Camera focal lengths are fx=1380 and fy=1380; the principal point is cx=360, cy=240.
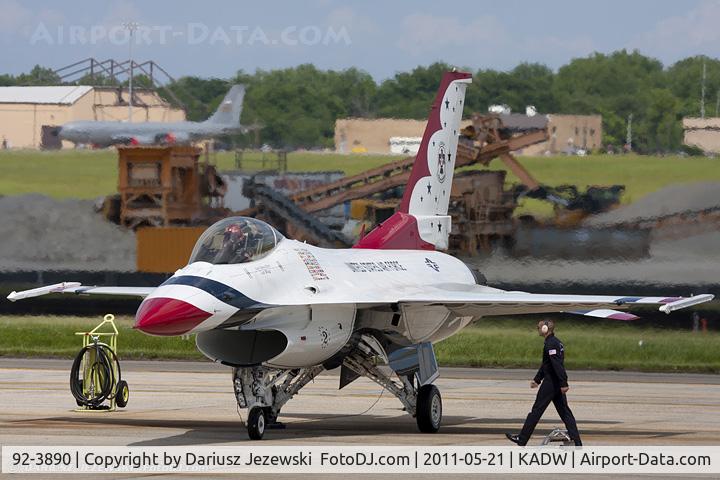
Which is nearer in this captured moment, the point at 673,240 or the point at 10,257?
the point at 673,240

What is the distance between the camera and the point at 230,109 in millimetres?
45969

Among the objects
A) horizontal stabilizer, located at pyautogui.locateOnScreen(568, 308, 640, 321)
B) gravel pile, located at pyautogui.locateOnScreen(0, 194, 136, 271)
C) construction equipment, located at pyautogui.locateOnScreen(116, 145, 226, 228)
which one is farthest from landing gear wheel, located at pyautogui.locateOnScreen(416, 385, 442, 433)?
gravel pile, located at pyautogui.locateOnScreen(0, 194, 136, 271)

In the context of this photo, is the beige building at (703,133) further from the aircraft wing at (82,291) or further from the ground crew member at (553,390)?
the ground crew member at (553,390)

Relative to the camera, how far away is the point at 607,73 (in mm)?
46625

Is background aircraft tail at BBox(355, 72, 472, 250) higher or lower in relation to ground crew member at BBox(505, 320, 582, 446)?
higher

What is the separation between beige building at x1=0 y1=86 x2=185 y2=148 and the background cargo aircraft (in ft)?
1.85

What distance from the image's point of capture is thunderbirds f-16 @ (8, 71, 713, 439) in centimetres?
1903

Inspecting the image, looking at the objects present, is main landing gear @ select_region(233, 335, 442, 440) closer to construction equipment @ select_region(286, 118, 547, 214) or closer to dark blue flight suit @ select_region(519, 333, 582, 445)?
dark blue flight suit @ select_region(519, 333, 582, 445)

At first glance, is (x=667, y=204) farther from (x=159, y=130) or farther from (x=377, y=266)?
(x=377, y=266)

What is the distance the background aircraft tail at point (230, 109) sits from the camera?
45.2 meters

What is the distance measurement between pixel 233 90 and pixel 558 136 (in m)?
11.3

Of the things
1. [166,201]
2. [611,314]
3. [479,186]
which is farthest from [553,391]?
[166,201]

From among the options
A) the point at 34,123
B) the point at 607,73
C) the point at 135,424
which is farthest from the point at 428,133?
the point at 34,123

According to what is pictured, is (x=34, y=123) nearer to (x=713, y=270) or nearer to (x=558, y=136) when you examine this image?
(x=558, y=136)
